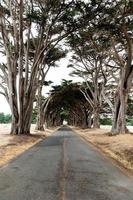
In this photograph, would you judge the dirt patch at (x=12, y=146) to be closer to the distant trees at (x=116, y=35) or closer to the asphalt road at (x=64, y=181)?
the asphalt road at (x=64, y=181)

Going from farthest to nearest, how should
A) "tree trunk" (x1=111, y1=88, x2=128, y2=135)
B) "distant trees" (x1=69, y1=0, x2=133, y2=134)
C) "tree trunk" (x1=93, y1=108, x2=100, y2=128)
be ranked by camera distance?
"tree trunk" (x1=93, y1=108, x2=100, y2=128) < "tree trunk" (x1=111, y1=88, x2=128, y2=135) < "distant trees" (x1=69, y1=0, x2=133, y2=134)

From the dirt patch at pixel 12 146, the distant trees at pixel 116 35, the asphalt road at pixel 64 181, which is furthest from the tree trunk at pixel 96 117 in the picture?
the asphalt road at pixel 64 181

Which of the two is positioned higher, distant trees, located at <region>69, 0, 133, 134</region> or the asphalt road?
distant trees, located at <region>69, 0, 133, 134</region>

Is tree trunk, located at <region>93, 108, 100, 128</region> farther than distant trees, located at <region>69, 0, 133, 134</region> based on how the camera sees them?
Yes

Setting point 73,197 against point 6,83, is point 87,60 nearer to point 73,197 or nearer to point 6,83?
point 6,83

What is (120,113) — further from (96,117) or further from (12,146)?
(96,117)

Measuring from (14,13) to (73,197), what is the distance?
21.1 meters

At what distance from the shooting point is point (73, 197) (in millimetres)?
6676

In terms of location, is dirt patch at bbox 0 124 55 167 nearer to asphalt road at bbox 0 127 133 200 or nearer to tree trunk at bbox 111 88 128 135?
asphalt road at bbox 0 127 133 200

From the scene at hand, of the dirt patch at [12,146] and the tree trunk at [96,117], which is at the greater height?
the tree trunk at [96,117]

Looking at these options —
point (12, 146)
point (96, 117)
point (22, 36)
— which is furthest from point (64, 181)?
point (96, 117)

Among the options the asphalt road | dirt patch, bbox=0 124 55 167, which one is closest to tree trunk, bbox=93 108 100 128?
dirt patch, bbox=0 124 55 167

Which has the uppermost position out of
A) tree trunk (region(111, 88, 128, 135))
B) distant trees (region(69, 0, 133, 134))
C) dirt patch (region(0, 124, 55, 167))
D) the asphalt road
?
distant trees (region(69, 0, 133, 134))

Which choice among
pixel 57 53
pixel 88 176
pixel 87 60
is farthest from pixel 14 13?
pixel 88 176
